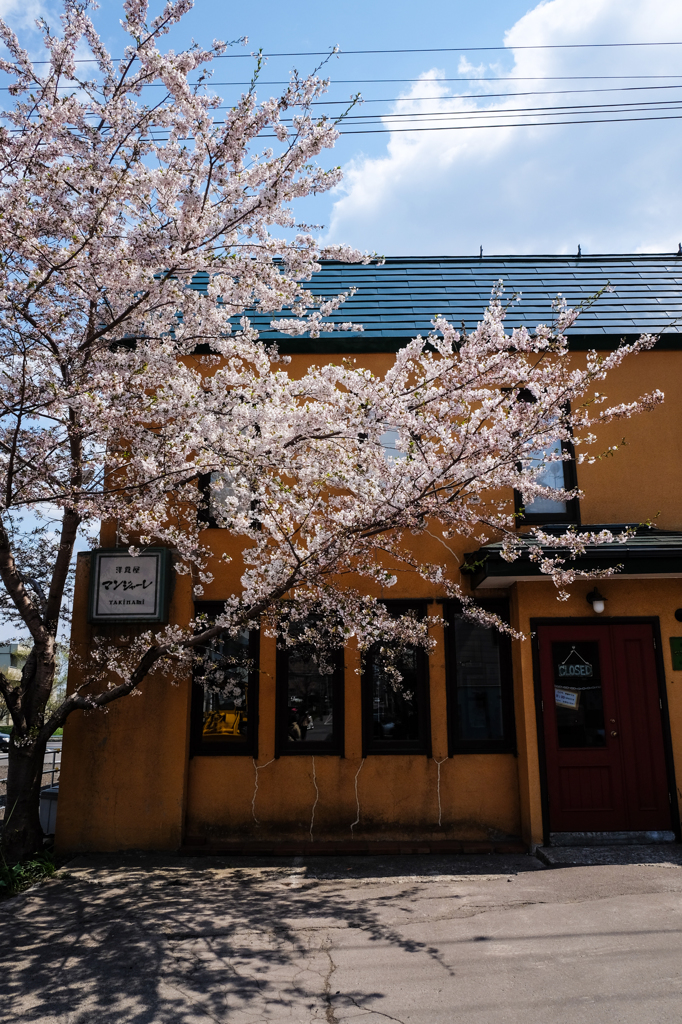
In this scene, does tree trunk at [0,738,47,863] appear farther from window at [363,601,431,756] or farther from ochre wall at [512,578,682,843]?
ochre wall at [512,578,682,843]

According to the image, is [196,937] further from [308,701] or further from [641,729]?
[641,729]

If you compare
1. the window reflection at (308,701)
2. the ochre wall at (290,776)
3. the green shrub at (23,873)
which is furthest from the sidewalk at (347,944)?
the window reflection at (308,701)

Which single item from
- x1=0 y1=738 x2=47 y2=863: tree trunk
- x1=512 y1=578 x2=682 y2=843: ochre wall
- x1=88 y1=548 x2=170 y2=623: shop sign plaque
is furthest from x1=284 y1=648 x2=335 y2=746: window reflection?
x1=0 y1=738 x2=47 y2=863: tree trunk

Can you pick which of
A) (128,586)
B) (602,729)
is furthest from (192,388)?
(602,729)

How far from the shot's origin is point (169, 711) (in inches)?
324

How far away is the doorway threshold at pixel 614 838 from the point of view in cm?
783

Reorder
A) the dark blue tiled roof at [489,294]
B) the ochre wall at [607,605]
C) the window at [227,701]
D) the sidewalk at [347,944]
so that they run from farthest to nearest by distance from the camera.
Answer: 1. the dark blue tiled roof at [489,294]
2. the window at [227,701]
3. the ochre wall at [607,605]
4. the sidewalk at [347,944]

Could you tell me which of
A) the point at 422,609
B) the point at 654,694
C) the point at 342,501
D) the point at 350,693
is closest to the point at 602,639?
the point at 654,694

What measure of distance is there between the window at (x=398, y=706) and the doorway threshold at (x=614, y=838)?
67.4 inches

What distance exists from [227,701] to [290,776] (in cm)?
114

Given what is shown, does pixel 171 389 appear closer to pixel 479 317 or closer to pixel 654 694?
pixel 479 317

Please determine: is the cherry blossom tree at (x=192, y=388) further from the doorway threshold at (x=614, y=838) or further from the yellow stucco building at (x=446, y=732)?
the doorway threshold at (x=614, y=838)

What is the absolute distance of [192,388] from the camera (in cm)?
659

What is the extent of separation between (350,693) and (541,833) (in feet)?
8.43
